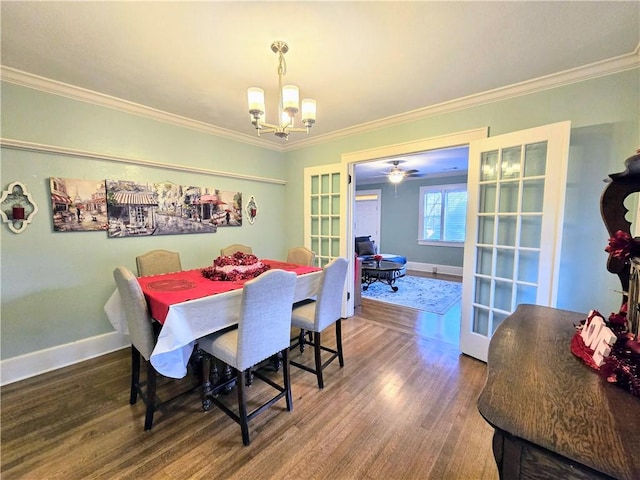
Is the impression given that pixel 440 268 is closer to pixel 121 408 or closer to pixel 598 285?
pixel 598 285

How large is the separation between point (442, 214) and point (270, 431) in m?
6.30

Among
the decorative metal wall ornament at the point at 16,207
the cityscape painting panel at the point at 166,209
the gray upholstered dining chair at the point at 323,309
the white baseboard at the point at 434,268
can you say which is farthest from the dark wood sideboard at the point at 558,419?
the white baseboard at the point at 434,268

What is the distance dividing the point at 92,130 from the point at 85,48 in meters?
0.90

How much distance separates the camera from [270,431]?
5.65ft

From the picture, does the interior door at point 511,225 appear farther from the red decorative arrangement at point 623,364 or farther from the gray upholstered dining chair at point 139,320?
the gray upholstered dining chair at point 139,320

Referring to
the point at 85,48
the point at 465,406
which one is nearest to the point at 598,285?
the point at 465,406

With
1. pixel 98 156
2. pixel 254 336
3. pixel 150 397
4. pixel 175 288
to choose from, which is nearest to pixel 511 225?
pixel 254 336

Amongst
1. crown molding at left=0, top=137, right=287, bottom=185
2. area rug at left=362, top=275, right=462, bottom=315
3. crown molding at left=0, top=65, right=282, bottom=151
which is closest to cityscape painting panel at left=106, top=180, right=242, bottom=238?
crown molding at left=0, top=137, right=287, bottom=185

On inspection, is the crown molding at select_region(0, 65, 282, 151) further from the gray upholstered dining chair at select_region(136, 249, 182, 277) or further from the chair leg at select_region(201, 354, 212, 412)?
the chair leg at select_region(201, 354, 212, 412)

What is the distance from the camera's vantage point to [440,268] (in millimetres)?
6691

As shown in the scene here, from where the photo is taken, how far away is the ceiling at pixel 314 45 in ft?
4.89

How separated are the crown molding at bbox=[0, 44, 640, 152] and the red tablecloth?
5.85 ft

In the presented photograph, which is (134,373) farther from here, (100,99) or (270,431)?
(100,99)

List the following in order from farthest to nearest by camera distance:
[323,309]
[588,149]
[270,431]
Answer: [323,309] → [588,149] → [270,431]
